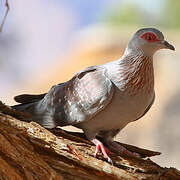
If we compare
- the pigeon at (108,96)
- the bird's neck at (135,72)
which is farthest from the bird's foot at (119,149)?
the bird's neck at (135,72)

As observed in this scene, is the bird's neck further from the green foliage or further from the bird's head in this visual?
the green foliage

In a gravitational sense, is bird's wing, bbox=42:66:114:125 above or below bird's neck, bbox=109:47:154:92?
below

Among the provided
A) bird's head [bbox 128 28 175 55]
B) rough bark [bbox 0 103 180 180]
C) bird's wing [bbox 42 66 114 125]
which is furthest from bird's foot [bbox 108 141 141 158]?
bird's head [bbox 128 28 175 55]

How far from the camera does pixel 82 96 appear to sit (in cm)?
485

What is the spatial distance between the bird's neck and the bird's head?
80 mm

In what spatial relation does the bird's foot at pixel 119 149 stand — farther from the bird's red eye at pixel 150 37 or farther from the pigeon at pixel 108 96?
the bird's red eye at pixel 150 37

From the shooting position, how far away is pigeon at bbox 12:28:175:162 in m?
4.75

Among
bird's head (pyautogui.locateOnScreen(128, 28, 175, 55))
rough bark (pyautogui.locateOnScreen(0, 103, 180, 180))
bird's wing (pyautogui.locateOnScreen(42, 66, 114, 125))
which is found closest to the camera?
rough bark (pyautogui.locateOnScreen(0, 103, 180, 180))

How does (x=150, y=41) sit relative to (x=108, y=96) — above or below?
above

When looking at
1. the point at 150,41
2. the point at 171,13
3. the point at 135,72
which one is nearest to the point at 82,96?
the point at 135,72

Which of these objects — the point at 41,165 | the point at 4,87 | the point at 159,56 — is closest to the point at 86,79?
the point at 41,165

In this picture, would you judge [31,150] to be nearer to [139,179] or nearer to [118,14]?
[139,179]

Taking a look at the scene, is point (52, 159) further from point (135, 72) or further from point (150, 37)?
point (150, 37)

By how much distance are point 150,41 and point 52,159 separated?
1.86 m
